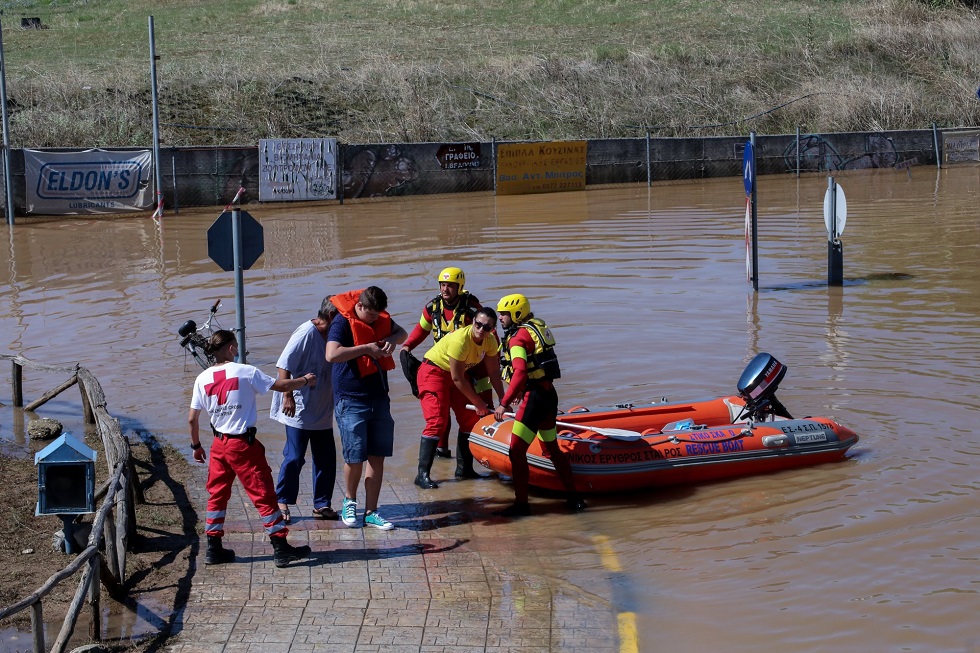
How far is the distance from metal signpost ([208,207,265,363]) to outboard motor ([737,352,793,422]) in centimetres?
441

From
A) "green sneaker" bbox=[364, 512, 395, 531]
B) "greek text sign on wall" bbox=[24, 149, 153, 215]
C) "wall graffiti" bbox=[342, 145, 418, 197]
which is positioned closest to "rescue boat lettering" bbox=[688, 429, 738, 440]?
"green sneaker" bbox=[364, 512, 395, 531]

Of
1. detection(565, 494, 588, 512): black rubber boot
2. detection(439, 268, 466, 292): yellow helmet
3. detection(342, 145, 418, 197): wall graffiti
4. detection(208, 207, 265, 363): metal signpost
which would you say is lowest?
detection(565, 494, 588, 512): black rubber boot

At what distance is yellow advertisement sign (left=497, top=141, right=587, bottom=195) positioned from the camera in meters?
32.2

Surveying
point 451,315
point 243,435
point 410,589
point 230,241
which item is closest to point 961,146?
point 451,315

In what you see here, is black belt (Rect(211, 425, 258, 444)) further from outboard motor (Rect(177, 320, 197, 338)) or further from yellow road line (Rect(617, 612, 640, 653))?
outboard motor (Rect(177, 320, 197, 338))

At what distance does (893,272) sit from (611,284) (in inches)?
186

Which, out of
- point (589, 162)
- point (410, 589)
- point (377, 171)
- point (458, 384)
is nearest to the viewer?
point (410, 589)

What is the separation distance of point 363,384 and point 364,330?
393 mm

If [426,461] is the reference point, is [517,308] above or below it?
above

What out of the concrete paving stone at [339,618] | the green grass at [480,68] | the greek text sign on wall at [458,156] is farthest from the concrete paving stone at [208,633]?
the green grass at [480,68]

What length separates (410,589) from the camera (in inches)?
261

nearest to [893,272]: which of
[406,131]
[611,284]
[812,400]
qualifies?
[611,284]

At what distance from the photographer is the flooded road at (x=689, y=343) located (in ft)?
22.6

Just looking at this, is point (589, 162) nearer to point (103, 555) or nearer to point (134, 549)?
point (134, 549)
